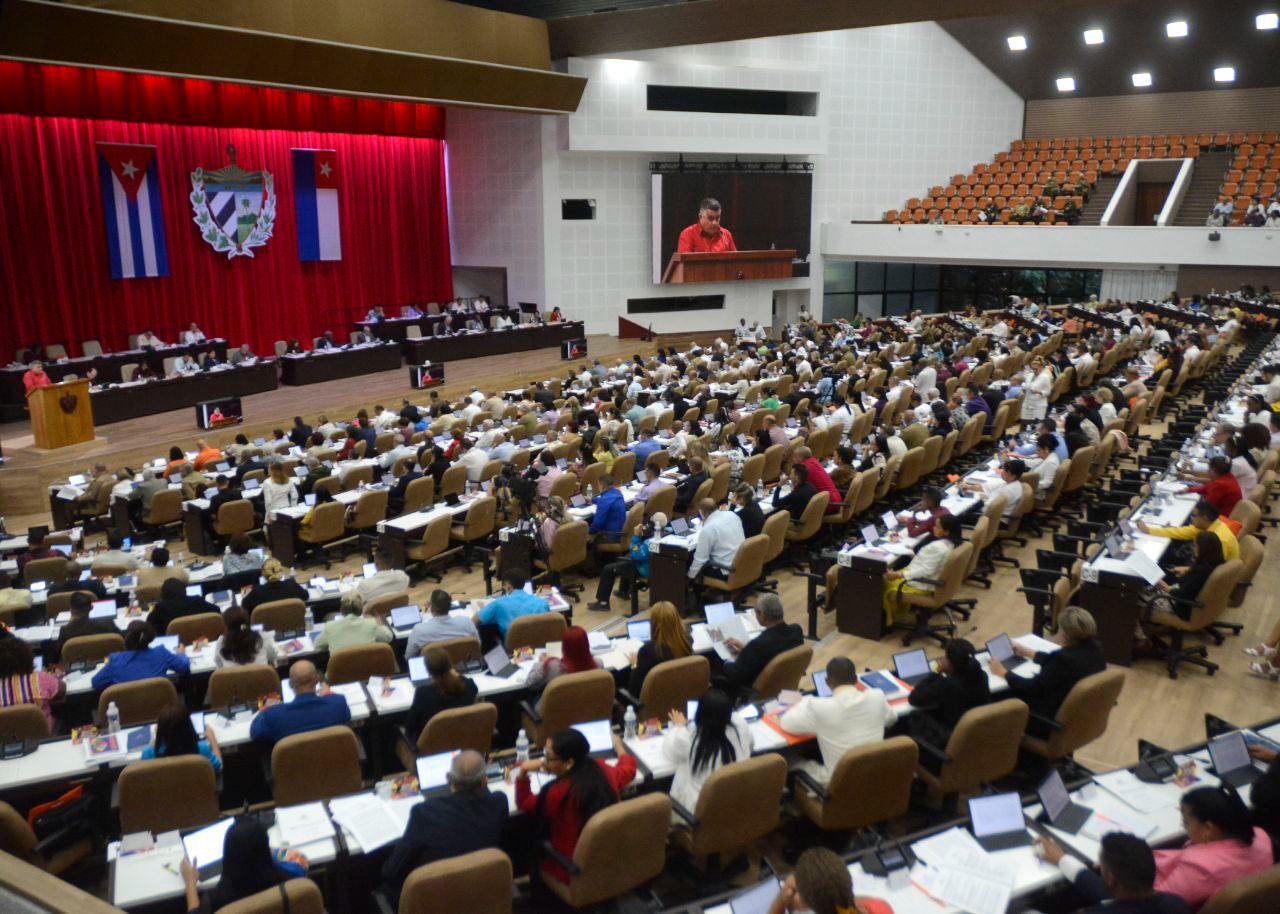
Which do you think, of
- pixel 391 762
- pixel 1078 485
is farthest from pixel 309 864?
pixel 1078 485

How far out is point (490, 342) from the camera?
23172 millimetres

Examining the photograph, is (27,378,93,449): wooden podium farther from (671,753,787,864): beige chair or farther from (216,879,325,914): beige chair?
(671,753,787,864): beige chair

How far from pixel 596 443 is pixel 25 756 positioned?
24.7ft

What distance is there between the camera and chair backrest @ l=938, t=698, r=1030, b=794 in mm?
5316

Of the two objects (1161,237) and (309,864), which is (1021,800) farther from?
(1161,237)

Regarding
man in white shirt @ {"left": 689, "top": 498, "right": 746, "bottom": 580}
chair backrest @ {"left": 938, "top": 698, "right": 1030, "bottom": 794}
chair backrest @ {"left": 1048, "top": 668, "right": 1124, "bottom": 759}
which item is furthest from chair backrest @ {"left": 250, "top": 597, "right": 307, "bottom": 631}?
chair backrest @ {"left": 1048, "top": 668, "right": 1124, "bottom": 759}

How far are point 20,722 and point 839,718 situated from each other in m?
4.70

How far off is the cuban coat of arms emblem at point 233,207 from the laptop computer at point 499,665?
A: 17.5m

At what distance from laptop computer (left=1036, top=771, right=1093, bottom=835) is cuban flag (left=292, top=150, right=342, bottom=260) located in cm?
2162

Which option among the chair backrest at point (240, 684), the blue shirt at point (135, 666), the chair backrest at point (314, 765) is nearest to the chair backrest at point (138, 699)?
the chair backrest at point (240, 684)

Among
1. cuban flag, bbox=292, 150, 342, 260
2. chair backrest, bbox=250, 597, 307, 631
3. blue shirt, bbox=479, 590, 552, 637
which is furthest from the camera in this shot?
cuban flag, bbox=292, 150, 342, 260

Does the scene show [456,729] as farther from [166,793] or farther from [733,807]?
[733,807]

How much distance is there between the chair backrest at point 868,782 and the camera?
5012 millimetres

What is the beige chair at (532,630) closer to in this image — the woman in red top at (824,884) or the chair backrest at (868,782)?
the chair backrest at (868,782)
